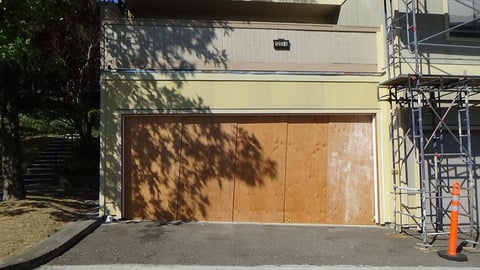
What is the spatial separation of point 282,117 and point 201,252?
406 cm

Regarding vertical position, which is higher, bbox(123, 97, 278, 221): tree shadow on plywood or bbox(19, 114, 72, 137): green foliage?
bbox(19, 114, 72, 137): green foliage

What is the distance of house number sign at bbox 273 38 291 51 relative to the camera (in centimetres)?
1098

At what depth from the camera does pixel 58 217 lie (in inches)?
384

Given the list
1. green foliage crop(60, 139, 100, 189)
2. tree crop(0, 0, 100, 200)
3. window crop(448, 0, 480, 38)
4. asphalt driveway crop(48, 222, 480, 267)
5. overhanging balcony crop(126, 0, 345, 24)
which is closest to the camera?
asphalt driveway crop(48, 222, 480, 267)

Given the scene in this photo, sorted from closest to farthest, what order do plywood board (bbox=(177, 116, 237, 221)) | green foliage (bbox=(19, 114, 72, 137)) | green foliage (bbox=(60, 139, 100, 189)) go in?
plywood board (bbox=(177, 116, 237, 221)) → green foliage (bbox=(60, 139, 100, 189)) → green foliage (bbox=(19, 114, 72, 137))

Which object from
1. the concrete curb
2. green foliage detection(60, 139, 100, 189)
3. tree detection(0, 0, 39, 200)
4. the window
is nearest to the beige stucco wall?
the concrete curb

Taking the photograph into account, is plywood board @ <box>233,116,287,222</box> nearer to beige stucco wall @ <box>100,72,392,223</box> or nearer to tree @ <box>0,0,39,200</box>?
beige stucco wall @ <box>100,72,392,223</box>

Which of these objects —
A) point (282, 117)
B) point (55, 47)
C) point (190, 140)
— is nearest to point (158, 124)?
point (190, 140)

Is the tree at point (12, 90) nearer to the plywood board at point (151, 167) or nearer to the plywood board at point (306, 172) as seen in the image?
the plywood board at point (151, 167)

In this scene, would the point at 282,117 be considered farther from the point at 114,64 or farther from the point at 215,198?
the point at 114,64

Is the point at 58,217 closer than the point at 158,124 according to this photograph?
Yes

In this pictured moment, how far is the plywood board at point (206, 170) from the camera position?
10.9m

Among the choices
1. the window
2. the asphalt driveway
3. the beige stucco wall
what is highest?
the window

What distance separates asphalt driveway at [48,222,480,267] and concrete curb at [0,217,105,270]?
0.14m
